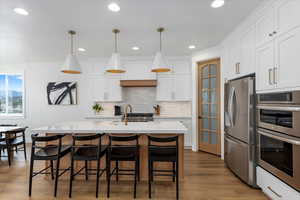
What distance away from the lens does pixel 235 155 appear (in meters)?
2.71

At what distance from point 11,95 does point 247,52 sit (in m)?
6.91

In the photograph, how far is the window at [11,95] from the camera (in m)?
5.21

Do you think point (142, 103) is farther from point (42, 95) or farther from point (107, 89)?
point (42, 95)

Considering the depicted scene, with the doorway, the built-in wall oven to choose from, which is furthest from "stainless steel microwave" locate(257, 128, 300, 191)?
the doorway

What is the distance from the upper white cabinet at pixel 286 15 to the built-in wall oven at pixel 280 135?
767 millimetres

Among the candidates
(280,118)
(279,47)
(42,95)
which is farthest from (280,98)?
(42,95)

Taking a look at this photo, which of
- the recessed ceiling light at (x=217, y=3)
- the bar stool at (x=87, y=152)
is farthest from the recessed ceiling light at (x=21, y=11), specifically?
the recessed ceiling light at (x=217, y=3)

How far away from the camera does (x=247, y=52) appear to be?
259cm

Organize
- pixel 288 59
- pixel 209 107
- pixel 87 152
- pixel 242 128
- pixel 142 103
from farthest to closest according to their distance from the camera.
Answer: pixel 142 103 < pixel 209 107 < pixel 242 128 < pixel 87 152 < pixel 288 59

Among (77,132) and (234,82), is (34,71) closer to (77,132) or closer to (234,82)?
(77,132)

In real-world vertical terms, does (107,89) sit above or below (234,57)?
below

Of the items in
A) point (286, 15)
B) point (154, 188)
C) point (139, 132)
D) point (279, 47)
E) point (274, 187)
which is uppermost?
point (286, 15)

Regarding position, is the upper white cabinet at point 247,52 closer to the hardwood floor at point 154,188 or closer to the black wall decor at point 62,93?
the hardwood floor at point 154,188

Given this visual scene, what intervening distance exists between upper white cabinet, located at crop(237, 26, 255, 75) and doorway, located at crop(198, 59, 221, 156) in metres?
1.10
